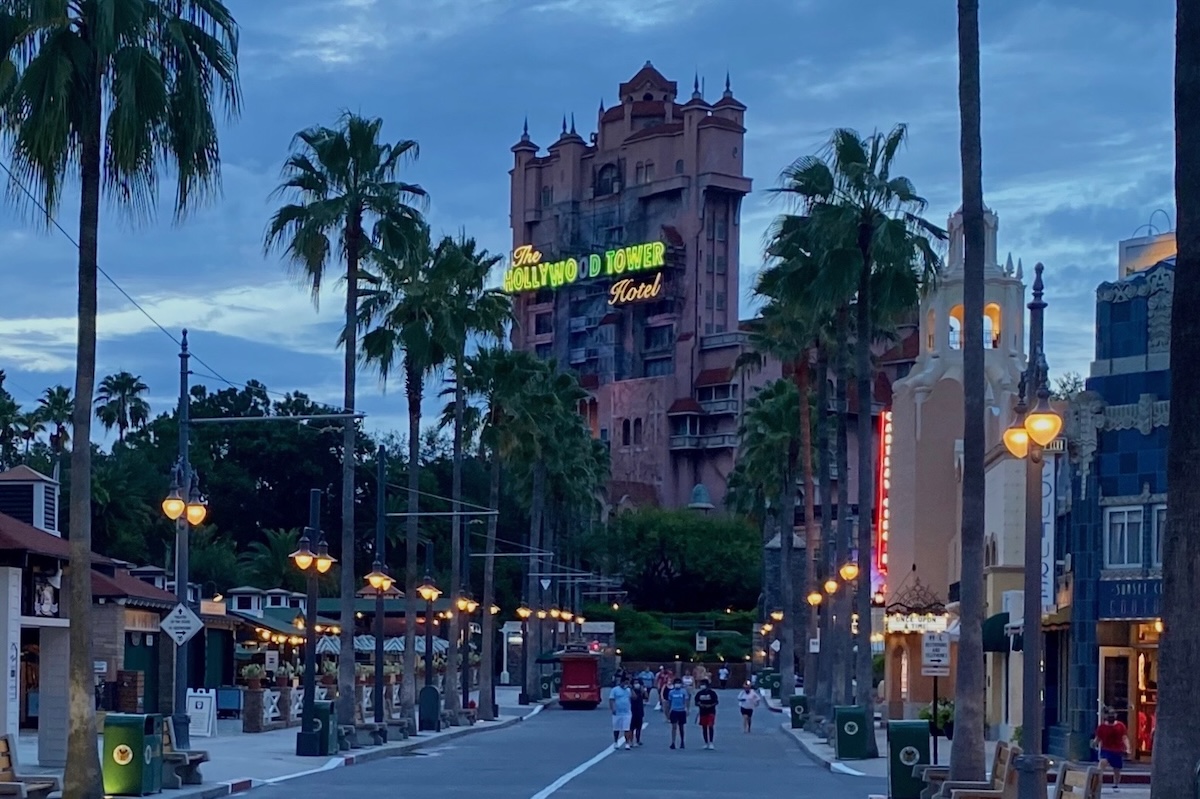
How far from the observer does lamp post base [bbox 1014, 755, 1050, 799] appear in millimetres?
20000

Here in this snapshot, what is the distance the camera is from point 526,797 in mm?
28406

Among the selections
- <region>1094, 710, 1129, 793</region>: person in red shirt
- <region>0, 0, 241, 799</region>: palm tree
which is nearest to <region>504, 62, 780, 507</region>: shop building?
<region>1094, 710, 1129, 793</region>: person in red shirt

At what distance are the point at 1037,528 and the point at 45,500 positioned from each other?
25.9m

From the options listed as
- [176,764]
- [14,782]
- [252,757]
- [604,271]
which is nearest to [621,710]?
[252,757]

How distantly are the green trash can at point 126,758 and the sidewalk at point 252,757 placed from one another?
49 cm

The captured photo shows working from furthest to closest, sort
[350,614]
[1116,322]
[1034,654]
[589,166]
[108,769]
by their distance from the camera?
[589,166] → [350,614] → [1116,322] → [108,769] → [1034,654]

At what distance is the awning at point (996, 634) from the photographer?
161 ft

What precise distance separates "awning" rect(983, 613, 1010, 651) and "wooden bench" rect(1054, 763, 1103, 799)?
30029 mm

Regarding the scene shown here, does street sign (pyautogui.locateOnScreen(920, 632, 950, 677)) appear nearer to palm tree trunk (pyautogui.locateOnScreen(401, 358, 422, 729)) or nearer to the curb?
the curb

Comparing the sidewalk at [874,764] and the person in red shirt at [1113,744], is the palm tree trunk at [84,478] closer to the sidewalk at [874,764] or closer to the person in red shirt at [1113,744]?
the sidewalk at [874,764]

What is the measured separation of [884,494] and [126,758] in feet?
169

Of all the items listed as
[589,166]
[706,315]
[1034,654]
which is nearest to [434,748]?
[1034,654]

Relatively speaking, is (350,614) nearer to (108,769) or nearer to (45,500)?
(45,500)

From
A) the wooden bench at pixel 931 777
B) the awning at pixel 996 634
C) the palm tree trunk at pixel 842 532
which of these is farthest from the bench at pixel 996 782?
the palm tree trunk at pixel 842 532
